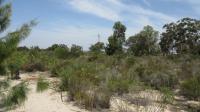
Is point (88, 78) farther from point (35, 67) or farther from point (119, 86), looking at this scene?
point (35, 67)

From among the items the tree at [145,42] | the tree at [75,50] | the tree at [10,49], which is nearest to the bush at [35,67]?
the tree at [75,50]

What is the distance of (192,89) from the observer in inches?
574

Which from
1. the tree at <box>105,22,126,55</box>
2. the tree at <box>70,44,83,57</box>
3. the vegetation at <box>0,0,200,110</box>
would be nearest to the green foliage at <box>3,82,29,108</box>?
the vegetation at <box>0,0,200,110</box>

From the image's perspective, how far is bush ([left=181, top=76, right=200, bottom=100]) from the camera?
14.3m

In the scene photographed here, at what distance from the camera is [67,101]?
12.3 m

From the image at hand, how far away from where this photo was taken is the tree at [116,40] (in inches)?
1771

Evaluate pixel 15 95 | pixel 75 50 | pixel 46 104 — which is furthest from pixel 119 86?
pixel 75 50

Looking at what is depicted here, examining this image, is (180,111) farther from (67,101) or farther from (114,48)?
(114,48)

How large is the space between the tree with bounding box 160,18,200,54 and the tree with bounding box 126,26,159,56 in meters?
1.28

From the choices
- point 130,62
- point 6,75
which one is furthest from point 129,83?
point 130,62

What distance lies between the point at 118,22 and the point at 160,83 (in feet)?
102

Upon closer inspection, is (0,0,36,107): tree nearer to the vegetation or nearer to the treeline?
the vegetation

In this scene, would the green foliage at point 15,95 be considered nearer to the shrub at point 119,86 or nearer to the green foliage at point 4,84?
the green foliage at point 4,84

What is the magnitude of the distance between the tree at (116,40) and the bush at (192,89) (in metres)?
28.8
